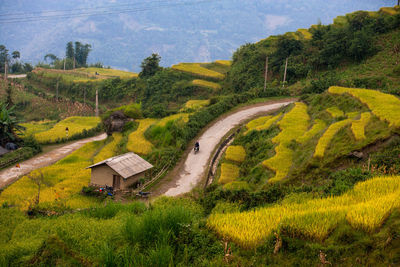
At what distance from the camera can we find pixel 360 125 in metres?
14.2

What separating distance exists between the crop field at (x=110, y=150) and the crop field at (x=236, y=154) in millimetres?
11041

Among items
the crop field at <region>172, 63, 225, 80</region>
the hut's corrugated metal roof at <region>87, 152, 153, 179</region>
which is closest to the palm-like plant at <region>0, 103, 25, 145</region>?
the hut's corrugated metal roof at <region>87, 152, 153, 179</region>

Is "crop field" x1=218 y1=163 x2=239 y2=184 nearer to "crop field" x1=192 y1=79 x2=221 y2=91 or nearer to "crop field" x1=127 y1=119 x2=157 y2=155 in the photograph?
"crop field" x1=127 y1=119 x2=157 y2=155

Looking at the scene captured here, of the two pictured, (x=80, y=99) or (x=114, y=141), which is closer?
(x=114, y=141)

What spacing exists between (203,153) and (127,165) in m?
6.36

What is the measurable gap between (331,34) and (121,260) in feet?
140

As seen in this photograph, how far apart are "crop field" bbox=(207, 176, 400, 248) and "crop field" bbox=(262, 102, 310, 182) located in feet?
19.9

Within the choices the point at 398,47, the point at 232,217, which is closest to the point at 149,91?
the point at 398,47

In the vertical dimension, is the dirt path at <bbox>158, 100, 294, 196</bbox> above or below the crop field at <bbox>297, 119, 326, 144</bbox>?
below

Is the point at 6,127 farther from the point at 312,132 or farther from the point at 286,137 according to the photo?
the point at 312,132

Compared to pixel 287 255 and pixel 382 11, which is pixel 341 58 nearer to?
pixel 382 11

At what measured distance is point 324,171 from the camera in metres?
12.4

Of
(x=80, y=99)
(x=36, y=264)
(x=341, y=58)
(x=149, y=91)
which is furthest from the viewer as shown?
(x=80, y=99)

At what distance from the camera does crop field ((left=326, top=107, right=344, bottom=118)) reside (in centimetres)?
1867
